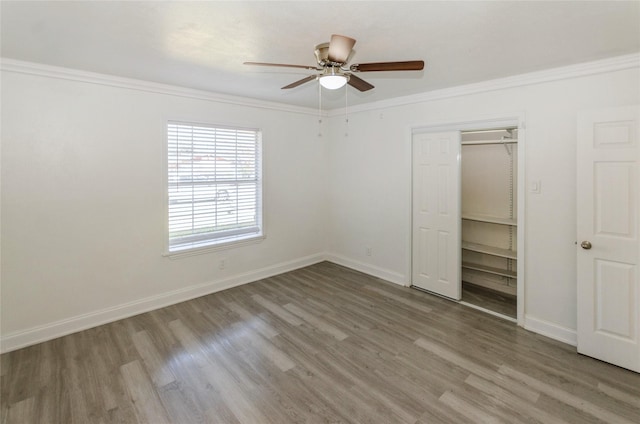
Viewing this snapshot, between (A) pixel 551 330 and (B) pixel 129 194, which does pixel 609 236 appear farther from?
(B) pixel 129 194

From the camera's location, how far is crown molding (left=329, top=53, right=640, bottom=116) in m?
2.60

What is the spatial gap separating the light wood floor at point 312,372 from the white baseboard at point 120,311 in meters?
0.11

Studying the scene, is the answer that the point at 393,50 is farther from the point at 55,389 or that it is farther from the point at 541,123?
the point at 55,389

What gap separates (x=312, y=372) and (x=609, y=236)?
2720 mm

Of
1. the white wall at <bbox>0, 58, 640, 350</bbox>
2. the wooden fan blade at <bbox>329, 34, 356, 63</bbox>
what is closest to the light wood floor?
the white wall at <bbox>0, 58, 640, 350</bbox>

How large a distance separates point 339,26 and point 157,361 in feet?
9.85

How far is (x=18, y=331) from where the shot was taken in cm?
288

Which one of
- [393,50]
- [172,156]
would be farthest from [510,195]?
[172,156]

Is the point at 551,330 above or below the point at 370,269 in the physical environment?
below

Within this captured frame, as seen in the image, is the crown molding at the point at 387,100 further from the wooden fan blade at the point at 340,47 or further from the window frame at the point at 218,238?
the wooden fan blade at the point at 340,47

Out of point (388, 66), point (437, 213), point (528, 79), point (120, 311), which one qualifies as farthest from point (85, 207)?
point (528, 79)

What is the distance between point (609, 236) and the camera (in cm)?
260

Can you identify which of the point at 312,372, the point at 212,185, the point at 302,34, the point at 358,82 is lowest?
the point at 312,372

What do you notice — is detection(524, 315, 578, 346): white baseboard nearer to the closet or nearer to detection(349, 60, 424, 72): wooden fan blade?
the closet
